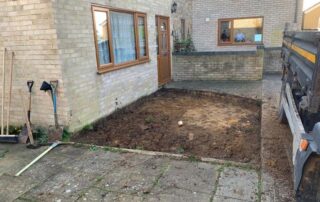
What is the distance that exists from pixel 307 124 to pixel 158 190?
5.60 ft

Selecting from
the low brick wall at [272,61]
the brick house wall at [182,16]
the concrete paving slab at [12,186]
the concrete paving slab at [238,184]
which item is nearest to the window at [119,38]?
the concrete paving slab at [12,186]

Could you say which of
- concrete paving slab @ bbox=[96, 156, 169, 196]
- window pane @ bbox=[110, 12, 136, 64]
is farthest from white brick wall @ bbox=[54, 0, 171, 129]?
concrete paving slab @ bbox=[96, 156, 169, 196]

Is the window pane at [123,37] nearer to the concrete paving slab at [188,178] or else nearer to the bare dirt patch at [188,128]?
the bare dirt patch at [188,128]

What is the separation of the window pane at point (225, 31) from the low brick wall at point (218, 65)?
3.51m

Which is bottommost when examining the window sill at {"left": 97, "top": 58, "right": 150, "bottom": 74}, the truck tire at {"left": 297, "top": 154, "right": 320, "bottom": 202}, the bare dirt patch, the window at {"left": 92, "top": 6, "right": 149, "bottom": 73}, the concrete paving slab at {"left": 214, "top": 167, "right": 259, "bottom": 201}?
the bare dirt patch

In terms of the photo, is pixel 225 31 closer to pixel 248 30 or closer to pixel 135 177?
pixel 248 30

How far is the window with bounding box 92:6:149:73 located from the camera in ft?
17.3

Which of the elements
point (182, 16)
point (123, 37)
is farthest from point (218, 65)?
point (123, 37)

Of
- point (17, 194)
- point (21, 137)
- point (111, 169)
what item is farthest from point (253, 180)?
point (21, 137)

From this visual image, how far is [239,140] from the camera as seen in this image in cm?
429

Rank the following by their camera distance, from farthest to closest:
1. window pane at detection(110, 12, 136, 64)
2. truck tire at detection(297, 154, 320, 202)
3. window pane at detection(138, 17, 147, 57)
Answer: window pane at detection(138, 17, 147, 57) → window pane at detection(110, 12, 136, 64) → truck tire at detection(297, 154, 320, 202)

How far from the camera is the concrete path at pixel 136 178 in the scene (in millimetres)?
2802

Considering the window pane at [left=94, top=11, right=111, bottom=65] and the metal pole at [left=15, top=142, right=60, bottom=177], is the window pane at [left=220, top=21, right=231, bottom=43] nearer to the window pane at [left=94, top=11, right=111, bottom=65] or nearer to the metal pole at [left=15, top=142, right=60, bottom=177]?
the window pane at [left=94, top=11, right=111, bottom=65]

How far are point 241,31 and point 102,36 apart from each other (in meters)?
8.63
